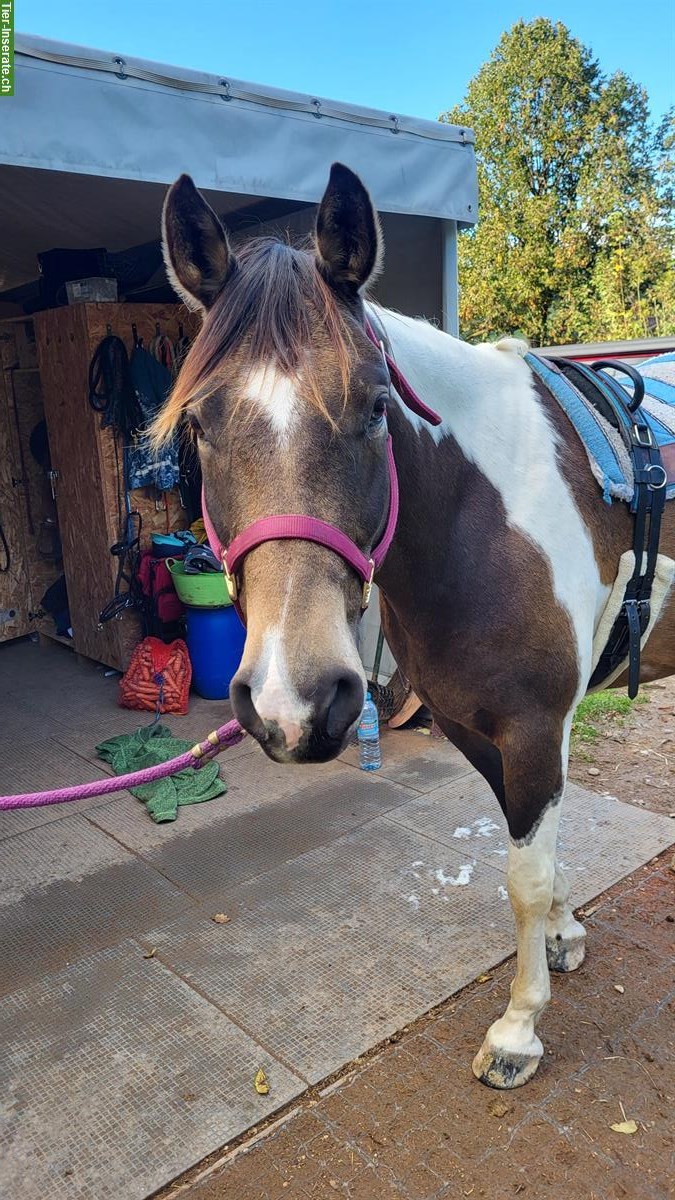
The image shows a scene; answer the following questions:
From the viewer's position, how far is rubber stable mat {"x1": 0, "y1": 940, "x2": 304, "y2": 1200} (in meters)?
1.81

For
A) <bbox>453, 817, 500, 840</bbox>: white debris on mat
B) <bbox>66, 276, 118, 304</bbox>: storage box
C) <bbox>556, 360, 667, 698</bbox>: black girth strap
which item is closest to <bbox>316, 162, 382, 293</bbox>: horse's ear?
<bbox>556, 360, 667, 698</bbox>: black girth strap

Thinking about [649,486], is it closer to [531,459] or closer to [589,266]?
[531,459]

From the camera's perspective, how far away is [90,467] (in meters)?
5.14

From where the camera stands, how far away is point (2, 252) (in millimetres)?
5359

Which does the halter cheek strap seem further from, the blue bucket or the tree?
the tree

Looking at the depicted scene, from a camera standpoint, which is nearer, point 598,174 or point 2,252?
point 2,252

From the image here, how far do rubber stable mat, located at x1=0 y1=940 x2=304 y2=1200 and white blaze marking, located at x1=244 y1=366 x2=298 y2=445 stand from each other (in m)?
1.74

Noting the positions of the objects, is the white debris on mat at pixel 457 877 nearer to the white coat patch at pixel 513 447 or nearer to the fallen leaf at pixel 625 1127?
the fallen leaf at pixel 625 1127

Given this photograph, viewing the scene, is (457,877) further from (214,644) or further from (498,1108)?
(214,644)

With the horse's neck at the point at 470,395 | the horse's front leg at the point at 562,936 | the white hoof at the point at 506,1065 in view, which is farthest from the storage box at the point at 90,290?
the white hoof at the point at 506,1065

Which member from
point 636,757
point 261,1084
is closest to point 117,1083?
point 261,1084

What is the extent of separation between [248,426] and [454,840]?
238cm

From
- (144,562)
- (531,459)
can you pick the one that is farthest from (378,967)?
(144,562)

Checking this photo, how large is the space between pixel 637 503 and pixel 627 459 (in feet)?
0.39
